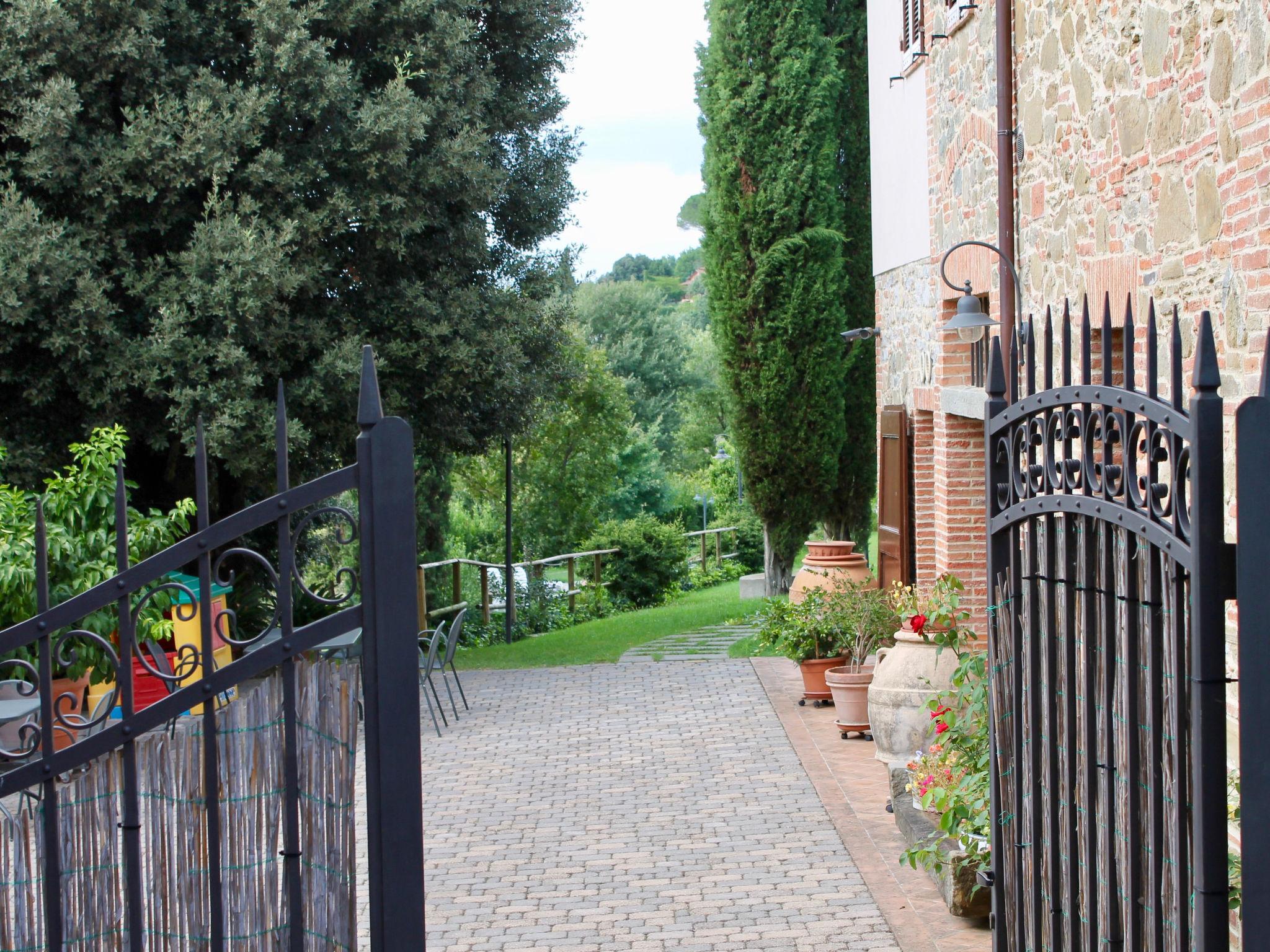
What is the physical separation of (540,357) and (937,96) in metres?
4.97

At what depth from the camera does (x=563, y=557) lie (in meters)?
19.7

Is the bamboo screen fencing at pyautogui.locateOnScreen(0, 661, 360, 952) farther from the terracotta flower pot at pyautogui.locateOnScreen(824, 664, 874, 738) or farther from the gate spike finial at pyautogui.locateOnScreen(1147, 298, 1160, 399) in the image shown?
the terracotta flower pot at pyautogui.locateOnScreen(824, 664, 874, 738)

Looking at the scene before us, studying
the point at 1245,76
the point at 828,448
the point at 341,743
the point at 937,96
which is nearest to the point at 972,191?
the point at 937,96

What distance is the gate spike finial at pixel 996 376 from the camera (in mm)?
2971

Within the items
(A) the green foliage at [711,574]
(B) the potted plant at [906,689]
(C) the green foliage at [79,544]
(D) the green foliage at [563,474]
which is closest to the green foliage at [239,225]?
(C) the green foliage at [79,544]

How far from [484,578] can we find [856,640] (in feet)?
26.1

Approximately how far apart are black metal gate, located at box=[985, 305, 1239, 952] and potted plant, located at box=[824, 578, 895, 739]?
208 inches

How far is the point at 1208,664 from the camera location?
7.07 feet

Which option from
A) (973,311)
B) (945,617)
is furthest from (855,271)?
(945,617)

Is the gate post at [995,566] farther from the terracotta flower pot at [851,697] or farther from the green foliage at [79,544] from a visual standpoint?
the terracotta flower pot at [851,697]

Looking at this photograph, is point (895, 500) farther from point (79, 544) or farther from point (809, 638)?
point (79, 544)

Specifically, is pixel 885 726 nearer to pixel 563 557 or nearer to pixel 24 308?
pixel 24 308

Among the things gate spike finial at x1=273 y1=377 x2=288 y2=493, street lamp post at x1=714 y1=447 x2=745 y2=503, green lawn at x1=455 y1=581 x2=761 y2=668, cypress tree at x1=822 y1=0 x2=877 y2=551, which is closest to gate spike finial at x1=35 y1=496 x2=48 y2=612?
gate spike finial at x1=273 y1=377 x2=288 y2=493

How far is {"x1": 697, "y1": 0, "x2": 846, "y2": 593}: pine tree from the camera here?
16609 mm
